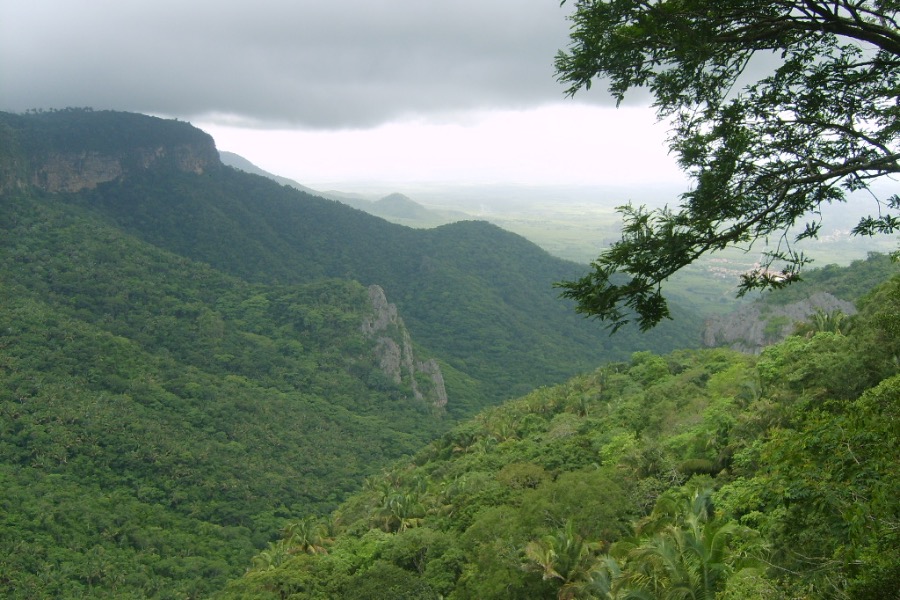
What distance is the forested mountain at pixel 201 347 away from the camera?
175ft

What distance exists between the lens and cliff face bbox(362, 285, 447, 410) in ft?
335

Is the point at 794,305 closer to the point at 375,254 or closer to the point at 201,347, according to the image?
the point at 201,347

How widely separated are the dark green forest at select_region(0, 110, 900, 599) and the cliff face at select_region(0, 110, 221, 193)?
0.70m

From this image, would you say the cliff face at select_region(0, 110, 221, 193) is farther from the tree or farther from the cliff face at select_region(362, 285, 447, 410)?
the tree

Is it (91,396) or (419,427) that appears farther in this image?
(419,427)

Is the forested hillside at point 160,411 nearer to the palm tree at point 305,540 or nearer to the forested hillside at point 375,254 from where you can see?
the palm tree at point 305,540

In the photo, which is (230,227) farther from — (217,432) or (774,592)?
(774,592)

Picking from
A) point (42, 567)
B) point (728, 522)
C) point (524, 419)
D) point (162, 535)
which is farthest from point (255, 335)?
point (728, 522)

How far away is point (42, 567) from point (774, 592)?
53298mm

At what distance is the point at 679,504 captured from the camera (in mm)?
16797

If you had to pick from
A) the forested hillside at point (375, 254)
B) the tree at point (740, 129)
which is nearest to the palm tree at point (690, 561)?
the tree at point (740, 129)

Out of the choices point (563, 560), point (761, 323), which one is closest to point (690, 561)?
point (563, 560)

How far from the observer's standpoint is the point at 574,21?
759cm

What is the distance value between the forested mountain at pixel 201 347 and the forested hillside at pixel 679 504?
24.8 meters
